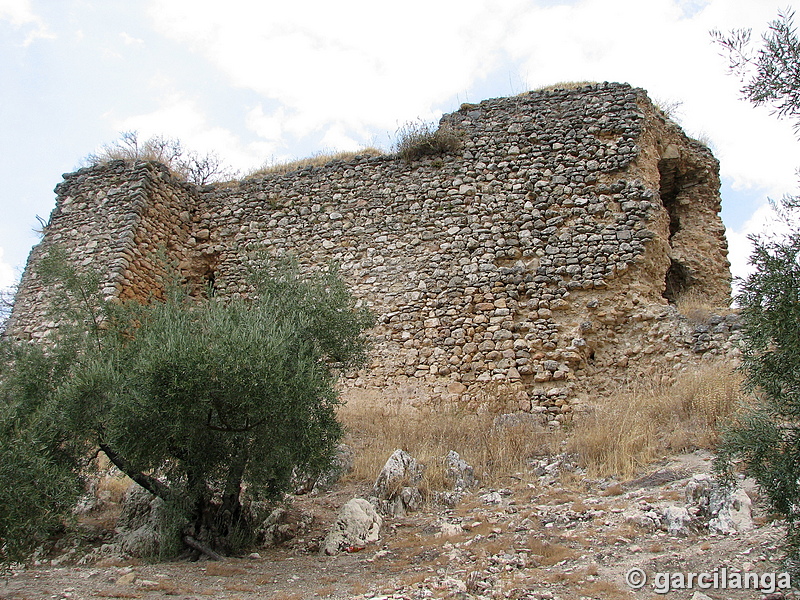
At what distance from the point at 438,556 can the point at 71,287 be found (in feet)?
17.0

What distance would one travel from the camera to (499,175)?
1053 cm

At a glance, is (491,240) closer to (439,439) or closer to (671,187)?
(439,439)

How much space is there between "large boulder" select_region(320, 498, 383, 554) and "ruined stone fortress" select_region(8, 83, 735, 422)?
377cm

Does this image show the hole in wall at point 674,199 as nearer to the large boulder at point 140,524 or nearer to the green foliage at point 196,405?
the green foliage at point 196,405

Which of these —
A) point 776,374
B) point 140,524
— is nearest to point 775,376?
point 776,374

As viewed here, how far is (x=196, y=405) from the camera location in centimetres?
484

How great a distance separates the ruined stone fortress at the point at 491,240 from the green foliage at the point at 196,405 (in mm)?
3704

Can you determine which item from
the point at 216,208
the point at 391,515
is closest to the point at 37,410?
the point at 391,515

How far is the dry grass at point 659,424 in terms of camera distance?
6.50 m

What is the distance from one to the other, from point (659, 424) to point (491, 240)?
4160 mm

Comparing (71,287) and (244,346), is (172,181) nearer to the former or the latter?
(71,287)

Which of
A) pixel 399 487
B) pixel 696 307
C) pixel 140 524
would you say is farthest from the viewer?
pixel 696 307

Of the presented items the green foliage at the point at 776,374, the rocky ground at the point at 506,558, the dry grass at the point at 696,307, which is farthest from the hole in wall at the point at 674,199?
the green foliage at the point at 776,374

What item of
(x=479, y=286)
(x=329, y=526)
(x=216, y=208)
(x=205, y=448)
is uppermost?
(x=216, y=208)
